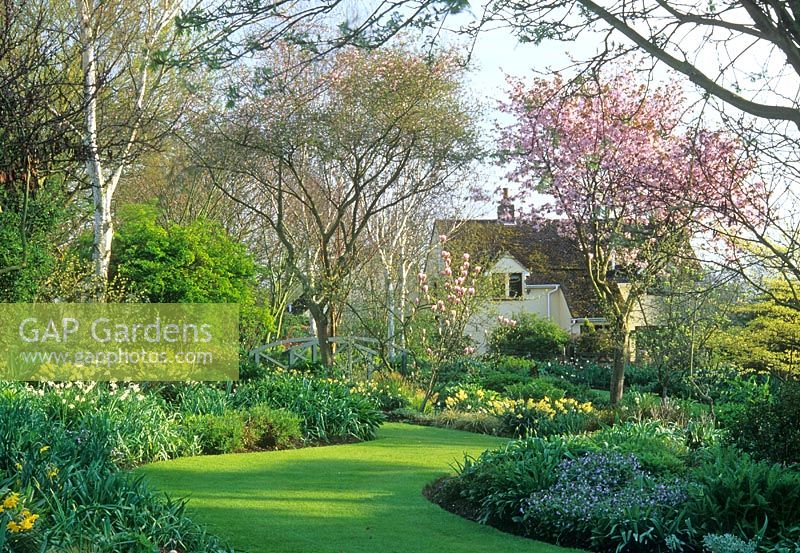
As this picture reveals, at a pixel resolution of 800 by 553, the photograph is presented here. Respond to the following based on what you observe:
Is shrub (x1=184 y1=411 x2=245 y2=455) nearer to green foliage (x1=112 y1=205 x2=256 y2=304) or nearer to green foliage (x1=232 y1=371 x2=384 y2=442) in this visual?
green foliage (x1=232 y1=371 x2=384 y2=442)

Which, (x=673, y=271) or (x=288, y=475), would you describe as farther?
(x=673, y=271)

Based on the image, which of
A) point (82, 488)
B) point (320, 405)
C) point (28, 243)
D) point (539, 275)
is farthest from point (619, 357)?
point (539, 275)

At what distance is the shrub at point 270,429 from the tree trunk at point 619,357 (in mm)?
6303

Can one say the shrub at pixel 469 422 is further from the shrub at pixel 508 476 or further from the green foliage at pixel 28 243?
Answer: the green foliage at pixel 28 243

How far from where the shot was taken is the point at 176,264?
50.8 ft

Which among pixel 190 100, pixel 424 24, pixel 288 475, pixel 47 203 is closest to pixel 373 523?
pixel 288 475

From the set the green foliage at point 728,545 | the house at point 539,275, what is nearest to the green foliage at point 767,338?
the green foliage at point 728,545

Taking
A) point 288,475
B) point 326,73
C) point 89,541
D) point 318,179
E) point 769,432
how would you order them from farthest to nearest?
point 318,179 → point 326,73 → point 288,475 → point 769,432 → point 89,541

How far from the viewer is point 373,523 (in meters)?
7.05

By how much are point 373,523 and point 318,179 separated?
57.4 feet

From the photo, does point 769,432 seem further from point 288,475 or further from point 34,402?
point 34,402

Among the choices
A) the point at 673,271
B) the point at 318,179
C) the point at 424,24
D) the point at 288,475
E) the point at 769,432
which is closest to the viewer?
the point at 424,24

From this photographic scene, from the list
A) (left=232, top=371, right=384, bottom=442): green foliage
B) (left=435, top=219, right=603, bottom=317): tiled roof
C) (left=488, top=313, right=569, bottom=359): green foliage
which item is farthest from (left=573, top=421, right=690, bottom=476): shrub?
(left=435, top=219, right=603, bottom=317): tiled roof

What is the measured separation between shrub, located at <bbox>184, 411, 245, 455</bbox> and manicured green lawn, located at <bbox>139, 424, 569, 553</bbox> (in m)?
0.31
